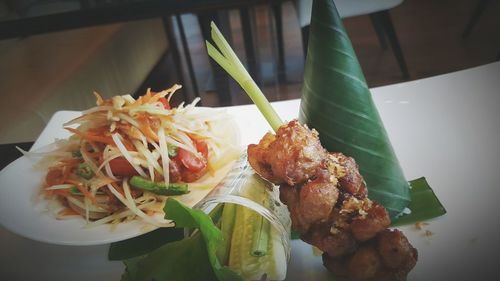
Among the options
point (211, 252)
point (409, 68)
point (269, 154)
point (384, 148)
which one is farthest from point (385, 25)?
point (211, 252)

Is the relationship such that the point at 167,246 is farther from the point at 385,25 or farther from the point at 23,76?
the point at 385,25

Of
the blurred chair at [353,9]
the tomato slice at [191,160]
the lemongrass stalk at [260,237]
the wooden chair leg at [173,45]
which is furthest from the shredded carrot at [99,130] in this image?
the blurred chair at [353,9]

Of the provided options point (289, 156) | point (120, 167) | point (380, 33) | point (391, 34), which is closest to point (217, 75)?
point (120, 167)

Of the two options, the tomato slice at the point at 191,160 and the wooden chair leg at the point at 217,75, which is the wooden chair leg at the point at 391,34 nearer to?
the wooden chair leg at the point at 217,75

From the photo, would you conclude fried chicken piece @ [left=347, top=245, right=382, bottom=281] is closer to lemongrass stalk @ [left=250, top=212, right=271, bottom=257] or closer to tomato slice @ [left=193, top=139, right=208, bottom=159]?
lemongrass stalk @ [left=250, top=212, right=271, bottom=257]

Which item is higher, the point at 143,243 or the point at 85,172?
the point at 85,172

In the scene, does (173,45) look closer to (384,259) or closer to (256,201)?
(256,201)
